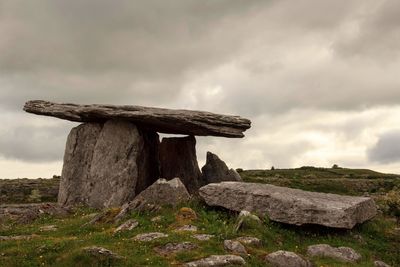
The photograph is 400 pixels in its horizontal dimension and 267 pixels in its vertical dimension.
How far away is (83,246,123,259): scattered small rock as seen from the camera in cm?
1977

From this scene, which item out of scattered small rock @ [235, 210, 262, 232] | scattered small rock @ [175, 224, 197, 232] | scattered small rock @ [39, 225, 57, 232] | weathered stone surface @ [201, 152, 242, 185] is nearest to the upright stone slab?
weathered stone surface @ [201, 152, 242, 185]

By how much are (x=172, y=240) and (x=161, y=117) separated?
1459cm

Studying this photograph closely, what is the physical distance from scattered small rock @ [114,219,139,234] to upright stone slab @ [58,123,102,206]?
42.5ft

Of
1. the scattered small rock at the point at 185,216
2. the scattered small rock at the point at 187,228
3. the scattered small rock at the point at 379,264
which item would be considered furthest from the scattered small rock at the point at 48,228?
the scattered small rock at the point at 379,264

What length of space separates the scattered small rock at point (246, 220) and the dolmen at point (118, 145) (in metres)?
11.7

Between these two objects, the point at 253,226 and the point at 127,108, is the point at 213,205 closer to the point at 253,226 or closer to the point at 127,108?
the point at 253,226

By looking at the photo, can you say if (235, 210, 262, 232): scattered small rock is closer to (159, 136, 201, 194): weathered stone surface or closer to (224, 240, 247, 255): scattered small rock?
(224, 240, 247, 255): scattered small rock

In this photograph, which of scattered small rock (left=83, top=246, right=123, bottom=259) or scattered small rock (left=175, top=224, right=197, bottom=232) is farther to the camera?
scattered small rock (left=175, top=224, right=197, bottom=232)

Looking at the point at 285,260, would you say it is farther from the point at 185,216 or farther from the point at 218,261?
the point at 185,216

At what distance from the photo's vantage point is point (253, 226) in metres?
24.6

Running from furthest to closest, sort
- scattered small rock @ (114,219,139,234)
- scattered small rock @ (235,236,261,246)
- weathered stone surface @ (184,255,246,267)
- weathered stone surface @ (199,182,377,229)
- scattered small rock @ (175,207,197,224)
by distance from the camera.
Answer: weathered stone surface @ (199,182,377,229) < scattered small rock @ (175,207,197,224) < scattered small rock @ (114,219,139,234) < scattered small rock @ (235,236,261,246) < weathered stone surface @ (184,255,246,267)

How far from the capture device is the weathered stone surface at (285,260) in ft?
68.3

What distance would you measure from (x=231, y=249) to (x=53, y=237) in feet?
27.0

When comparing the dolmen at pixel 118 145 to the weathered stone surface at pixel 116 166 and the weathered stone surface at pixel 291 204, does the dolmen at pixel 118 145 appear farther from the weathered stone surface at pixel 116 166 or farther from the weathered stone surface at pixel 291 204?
the weathered stone surface at pixel 291 204
